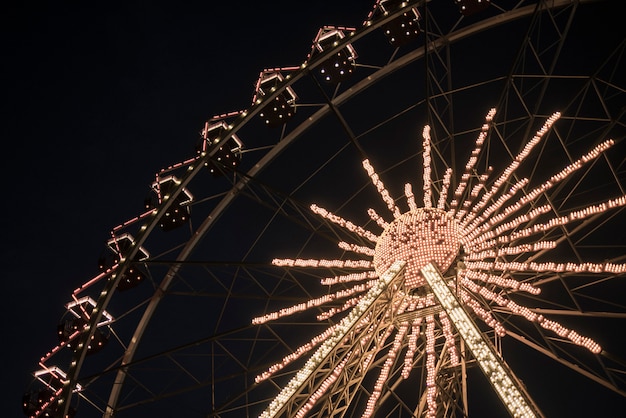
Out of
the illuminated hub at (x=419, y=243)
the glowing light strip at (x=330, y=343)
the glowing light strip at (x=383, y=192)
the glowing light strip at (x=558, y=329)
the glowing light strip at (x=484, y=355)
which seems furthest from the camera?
the glowing light strip at (x=383, y=192)

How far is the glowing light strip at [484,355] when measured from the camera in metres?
8.49

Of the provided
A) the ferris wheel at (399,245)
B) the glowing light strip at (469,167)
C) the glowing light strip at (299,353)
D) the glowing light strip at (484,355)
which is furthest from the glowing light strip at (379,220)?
the glowing light strip at (299,353)

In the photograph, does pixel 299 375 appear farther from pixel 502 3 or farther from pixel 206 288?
pixel 206 288

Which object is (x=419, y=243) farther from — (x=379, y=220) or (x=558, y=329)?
(x=558, y=329)

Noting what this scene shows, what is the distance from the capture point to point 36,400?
1652 cm

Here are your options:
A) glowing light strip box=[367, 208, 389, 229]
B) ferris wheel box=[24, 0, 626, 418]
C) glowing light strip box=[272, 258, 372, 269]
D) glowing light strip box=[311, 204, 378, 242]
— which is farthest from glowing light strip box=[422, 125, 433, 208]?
glowing light strip box=[272, 258, 372, 269]

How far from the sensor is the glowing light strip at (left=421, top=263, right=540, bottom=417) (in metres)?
8.49

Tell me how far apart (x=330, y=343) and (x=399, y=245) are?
78.7 inches

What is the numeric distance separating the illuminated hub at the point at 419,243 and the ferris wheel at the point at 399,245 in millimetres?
34

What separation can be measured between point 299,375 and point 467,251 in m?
3.37

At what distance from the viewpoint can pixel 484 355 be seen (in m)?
9.19

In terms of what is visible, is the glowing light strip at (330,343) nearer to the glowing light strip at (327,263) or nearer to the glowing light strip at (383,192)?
the glowing light strip at (327,263)

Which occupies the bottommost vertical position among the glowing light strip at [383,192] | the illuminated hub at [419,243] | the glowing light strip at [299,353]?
the glowing light strip at [299,353]

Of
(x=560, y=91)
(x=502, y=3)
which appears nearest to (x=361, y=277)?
(x=560, y=91)
